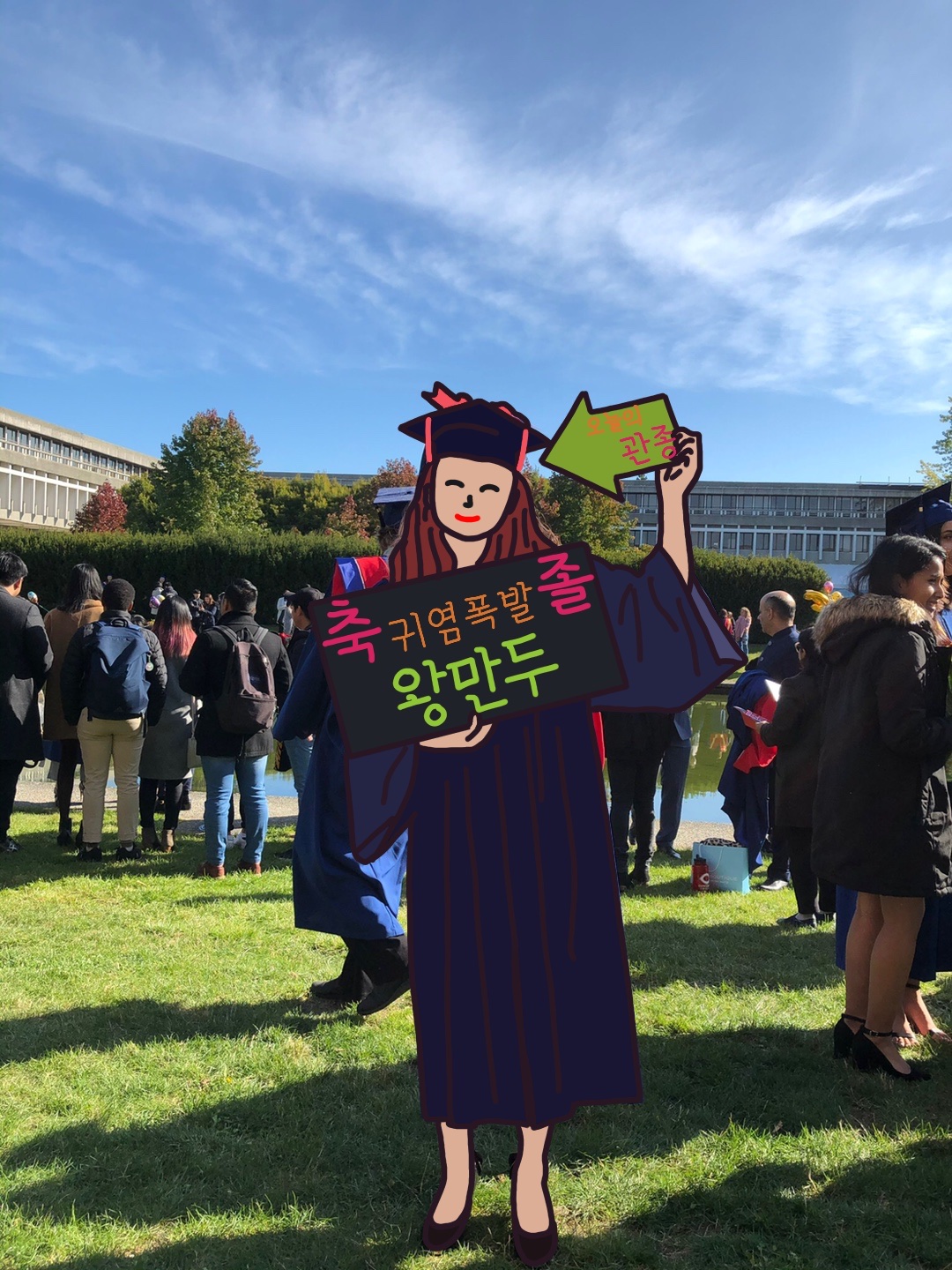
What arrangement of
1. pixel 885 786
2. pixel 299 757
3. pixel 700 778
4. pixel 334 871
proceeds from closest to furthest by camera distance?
pixel 885 786, pixel 334 871, pixel 299 757, pixel 700 778

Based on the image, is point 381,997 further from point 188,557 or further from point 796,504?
point 796,504

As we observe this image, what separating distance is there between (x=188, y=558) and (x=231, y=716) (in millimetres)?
36751

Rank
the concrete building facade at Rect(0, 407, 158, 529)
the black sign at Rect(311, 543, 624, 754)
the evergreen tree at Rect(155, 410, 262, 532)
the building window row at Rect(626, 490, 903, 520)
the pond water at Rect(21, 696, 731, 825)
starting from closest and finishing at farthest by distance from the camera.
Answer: the black sign at Rect(311, 543, 624, 754) → the pond water at Rect(21, 696, 731, 825) → the evergreen tree at Rect(155, 410, 262, 532) → the concrete building facade at Rect(0, 407, 158, 529) → the building window row at Rect(626, 490, 903, 520)

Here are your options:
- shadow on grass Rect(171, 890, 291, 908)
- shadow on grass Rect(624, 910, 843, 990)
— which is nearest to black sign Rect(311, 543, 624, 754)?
shadow on grass Rect(624, 910, 843, 990)

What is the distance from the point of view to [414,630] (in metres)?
2.60

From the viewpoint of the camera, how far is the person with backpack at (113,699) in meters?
6.64

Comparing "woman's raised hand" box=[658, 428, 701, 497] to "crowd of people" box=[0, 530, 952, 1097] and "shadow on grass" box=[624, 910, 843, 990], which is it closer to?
"crowd of people" box=[0, 530, 952, 1097]

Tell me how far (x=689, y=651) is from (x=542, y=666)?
45cm

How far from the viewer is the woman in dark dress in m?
3.63

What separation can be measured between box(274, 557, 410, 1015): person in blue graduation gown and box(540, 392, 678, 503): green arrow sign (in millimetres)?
1756

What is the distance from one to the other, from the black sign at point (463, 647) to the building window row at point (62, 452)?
304 feet

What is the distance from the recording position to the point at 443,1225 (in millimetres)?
2674

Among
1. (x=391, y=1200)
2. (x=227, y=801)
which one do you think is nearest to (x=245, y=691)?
(x=227, y=801)

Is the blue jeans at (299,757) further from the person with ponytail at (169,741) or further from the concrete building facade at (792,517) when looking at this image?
the concrete building facade at (792,517)
